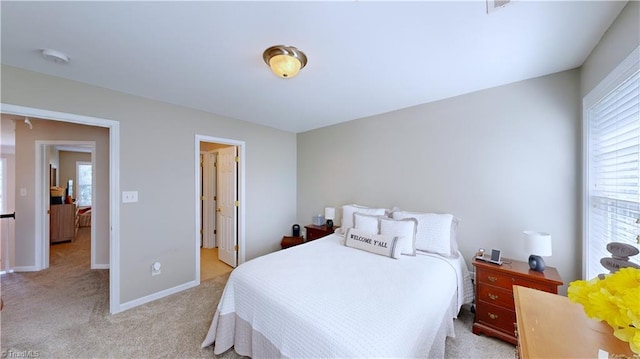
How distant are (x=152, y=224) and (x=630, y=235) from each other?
165 inches

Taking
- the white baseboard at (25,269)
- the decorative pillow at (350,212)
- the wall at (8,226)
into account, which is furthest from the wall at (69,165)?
the decorative pillow at (350,212)

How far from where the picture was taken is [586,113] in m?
1.82

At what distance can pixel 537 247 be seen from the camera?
A: 183 cm

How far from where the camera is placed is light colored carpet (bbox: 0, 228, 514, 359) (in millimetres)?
1838

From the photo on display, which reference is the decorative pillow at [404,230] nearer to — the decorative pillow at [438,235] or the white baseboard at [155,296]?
the decorative pillow at [438,235]

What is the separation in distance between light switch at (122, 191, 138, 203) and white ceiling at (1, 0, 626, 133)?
45.5 inches

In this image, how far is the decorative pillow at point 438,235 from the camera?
2.31 meters

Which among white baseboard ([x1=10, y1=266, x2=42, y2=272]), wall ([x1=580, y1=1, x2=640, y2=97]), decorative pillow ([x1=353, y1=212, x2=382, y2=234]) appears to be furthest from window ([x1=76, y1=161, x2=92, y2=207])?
wall ([x1=580, y1=1, x2=640, y2=97])

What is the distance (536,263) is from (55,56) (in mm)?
4351

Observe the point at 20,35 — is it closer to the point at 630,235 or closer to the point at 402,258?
the point at 402,258

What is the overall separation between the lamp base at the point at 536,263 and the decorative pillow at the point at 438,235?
1.89 ft

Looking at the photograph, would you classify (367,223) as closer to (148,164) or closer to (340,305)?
(340,305)

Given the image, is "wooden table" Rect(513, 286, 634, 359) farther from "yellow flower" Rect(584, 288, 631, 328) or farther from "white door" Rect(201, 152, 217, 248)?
"white door" Rect(201, 152, 217, 248)

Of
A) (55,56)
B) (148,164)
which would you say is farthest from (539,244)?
(55,56)
